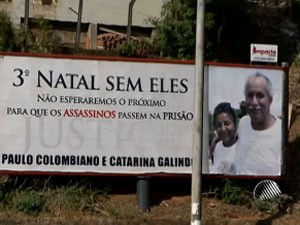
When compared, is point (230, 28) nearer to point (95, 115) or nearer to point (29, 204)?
point (95, 115)

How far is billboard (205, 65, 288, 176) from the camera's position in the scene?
15.6 metres

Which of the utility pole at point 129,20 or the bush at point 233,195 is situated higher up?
the utility pole at point 129,20

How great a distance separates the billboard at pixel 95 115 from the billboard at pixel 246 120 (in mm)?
492

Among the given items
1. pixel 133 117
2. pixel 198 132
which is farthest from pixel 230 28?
pixel 198 132

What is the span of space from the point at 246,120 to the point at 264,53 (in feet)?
4.22

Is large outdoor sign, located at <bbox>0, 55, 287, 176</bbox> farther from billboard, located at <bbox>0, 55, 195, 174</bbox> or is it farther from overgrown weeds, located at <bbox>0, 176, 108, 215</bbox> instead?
overgrown weeds, located at <bbox>0, 176, 108, 215</bbox>

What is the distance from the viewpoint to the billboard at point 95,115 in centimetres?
1484

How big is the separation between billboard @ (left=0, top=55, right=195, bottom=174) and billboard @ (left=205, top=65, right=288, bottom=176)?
0.49 metres

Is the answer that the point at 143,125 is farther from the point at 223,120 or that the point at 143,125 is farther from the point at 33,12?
the point at 33,12

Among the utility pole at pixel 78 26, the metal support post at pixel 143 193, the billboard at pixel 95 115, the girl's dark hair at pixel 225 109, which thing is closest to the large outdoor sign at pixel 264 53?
the girl's dark hair at pixel 225 109

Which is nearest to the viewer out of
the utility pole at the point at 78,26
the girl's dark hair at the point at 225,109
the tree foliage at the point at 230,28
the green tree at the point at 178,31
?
the girl's dark hair at the point at 225,109

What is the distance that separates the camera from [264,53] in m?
16.1

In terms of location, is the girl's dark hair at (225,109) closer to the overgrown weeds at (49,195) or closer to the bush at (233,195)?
the bush at (233,195)

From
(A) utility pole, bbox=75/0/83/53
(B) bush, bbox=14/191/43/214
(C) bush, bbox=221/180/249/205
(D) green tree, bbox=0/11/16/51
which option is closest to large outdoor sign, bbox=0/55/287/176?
(C) bush, bbox=221/180/249/205
